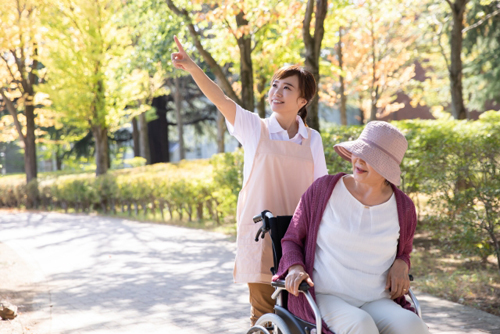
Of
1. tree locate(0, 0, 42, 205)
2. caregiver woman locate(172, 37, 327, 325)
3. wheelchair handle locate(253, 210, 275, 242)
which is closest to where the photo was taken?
wheelchair handle locate(253, 210, 275, 242)

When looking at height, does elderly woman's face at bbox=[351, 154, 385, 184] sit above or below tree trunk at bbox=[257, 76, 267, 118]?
below

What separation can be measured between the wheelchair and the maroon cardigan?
49 mm

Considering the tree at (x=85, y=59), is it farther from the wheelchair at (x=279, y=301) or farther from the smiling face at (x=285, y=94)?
the wheelchair at (x=279, y=301)

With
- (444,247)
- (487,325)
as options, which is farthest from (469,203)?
(487,325)

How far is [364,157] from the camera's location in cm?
278

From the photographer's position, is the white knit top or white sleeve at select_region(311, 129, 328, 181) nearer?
the white knit top

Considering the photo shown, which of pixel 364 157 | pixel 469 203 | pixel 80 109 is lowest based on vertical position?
pixel 469 203

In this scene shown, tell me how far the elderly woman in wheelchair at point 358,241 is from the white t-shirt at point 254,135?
46 centimetres

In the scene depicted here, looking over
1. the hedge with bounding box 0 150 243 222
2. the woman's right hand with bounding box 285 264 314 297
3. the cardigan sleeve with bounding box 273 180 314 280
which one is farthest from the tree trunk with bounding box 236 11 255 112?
the woman's right hand with bounding box 285 264 314 297

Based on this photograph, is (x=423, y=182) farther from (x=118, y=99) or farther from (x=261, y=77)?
(x=118, y=99)

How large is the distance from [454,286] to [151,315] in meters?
3.25

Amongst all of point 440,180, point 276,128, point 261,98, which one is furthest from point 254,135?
point 261,98

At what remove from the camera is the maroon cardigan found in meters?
2.86

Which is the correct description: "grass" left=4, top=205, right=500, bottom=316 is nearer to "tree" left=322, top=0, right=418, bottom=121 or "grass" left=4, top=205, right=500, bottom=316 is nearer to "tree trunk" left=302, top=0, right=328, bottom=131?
"tree trunk" left=302, top=0, right=328, bottom=131
